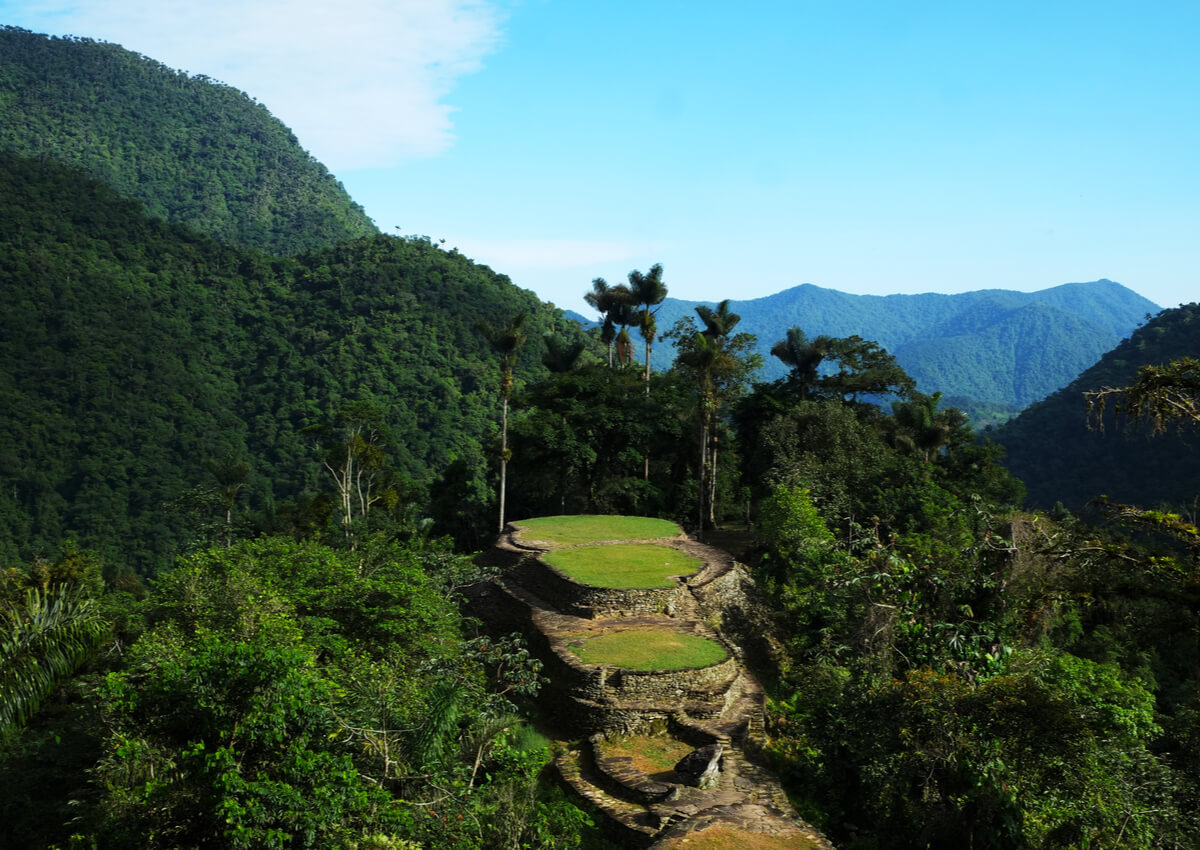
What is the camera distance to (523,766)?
1019cm

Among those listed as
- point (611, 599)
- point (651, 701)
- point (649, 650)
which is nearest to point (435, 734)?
point (651, 701)

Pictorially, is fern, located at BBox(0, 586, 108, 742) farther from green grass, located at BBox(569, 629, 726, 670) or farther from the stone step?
green grass, located at BBox(569, 629, 726, 670)

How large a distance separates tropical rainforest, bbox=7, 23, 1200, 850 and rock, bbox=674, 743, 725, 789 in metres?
1.45

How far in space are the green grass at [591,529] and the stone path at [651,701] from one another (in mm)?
996

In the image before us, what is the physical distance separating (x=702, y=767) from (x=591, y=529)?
39.9 feet

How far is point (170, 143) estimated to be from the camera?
13062cm

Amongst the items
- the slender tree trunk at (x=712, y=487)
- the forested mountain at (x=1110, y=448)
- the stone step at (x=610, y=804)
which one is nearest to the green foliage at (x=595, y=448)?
the slender tree trunk at (x=712, y=487)

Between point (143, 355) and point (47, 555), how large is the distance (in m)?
22.2

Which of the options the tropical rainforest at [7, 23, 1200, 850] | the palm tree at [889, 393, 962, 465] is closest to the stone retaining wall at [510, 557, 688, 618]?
the tropical rainforest at [7, 23, 1200, 850]

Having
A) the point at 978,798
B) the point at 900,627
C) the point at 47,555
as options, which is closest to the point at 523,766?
the point at 978,798

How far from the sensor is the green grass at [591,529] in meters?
23.2

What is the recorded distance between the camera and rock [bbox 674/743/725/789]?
12.4m

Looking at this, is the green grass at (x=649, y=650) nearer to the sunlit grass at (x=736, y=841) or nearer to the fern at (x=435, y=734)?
the sunlit grass at (x=736, y=841)

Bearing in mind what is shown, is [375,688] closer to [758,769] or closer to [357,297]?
[758,769]
